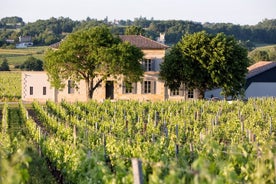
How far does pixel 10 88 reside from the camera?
2018 inches

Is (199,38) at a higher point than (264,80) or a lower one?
higher

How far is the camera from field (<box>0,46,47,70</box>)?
79.6 meters

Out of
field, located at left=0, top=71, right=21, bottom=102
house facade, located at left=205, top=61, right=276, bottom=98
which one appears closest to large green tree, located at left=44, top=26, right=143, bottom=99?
field, located at left=0, top=71, right=21, bottom=102

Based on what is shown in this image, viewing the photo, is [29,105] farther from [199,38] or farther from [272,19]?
[272,19]

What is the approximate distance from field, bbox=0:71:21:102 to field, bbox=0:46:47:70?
16316 mm

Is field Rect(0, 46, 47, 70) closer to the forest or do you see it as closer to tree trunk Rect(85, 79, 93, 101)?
the forest

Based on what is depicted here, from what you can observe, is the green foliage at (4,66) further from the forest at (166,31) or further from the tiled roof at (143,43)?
the tiled roof at (143,43)

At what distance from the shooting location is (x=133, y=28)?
59.1 m

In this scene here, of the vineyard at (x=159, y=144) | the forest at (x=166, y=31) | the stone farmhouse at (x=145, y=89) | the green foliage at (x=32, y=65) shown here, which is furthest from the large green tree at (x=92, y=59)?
the forest at (x=166, y=31)

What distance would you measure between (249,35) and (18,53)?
51828 mm

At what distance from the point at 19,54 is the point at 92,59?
177ft

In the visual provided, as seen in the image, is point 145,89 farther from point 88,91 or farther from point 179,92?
point 88,91

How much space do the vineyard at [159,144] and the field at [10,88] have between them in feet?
31.0

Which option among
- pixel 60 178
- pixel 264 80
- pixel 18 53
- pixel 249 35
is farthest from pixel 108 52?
pixel 249 35
